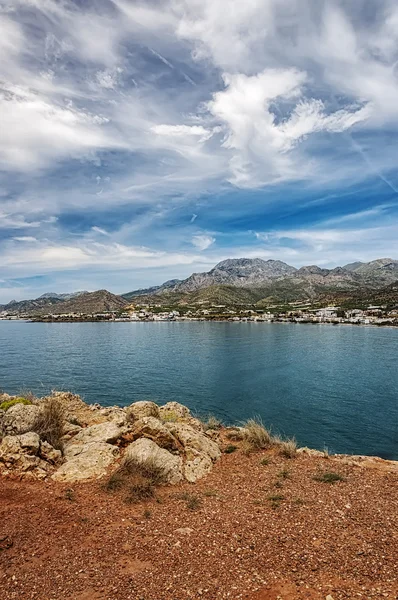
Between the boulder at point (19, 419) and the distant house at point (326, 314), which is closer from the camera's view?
the boulder at point (19, 419)

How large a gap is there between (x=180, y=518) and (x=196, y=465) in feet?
10.6

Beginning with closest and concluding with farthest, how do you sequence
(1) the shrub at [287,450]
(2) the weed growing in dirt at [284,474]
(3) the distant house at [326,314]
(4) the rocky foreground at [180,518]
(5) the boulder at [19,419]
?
(4) the rocky foreground at [180,518] < (2) the weed growing in dirt at [284,474] < (5) the boulder at [19,419] < (1) the shrub at [287,450] < (3) the distant house at [326,314]

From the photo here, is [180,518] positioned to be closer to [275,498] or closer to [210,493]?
[210,493]

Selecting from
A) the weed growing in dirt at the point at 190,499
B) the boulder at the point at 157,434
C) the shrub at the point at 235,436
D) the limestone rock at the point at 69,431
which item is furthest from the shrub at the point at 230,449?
the limestone rock at the point at 69,431

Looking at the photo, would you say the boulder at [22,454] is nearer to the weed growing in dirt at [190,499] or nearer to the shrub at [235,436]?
the weed growing in dirt at [190,499]

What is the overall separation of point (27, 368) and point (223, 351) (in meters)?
35.7

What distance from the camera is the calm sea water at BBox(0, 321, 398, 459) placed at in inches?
1155

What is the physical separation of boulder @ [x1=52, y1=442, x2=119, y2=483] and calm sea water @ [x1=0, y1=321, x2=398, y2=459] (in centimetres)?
1849

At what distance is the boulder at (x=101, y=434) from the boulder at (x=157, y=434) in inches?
21.9

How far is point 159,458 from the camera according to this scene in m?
10.1

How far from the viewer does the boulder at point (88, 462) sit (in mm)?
9469

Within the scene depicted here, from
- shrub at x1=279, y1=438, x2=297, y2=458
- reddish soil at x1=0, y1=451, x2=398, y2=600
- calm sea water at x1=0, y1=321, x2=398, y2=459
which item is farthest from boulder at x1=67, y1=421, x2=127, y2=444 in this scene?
calm sea water at x1=0, y1=321, x2=398, y2=459

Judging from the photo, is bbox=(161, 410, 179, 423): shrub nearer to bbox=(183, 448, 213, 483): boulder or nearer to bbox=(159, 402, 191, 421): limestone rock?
bbox=(159, 402, 191, 421): limestone rock

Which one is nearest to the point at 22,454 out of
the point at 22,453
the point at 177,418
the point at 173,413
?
the point at 22,453
